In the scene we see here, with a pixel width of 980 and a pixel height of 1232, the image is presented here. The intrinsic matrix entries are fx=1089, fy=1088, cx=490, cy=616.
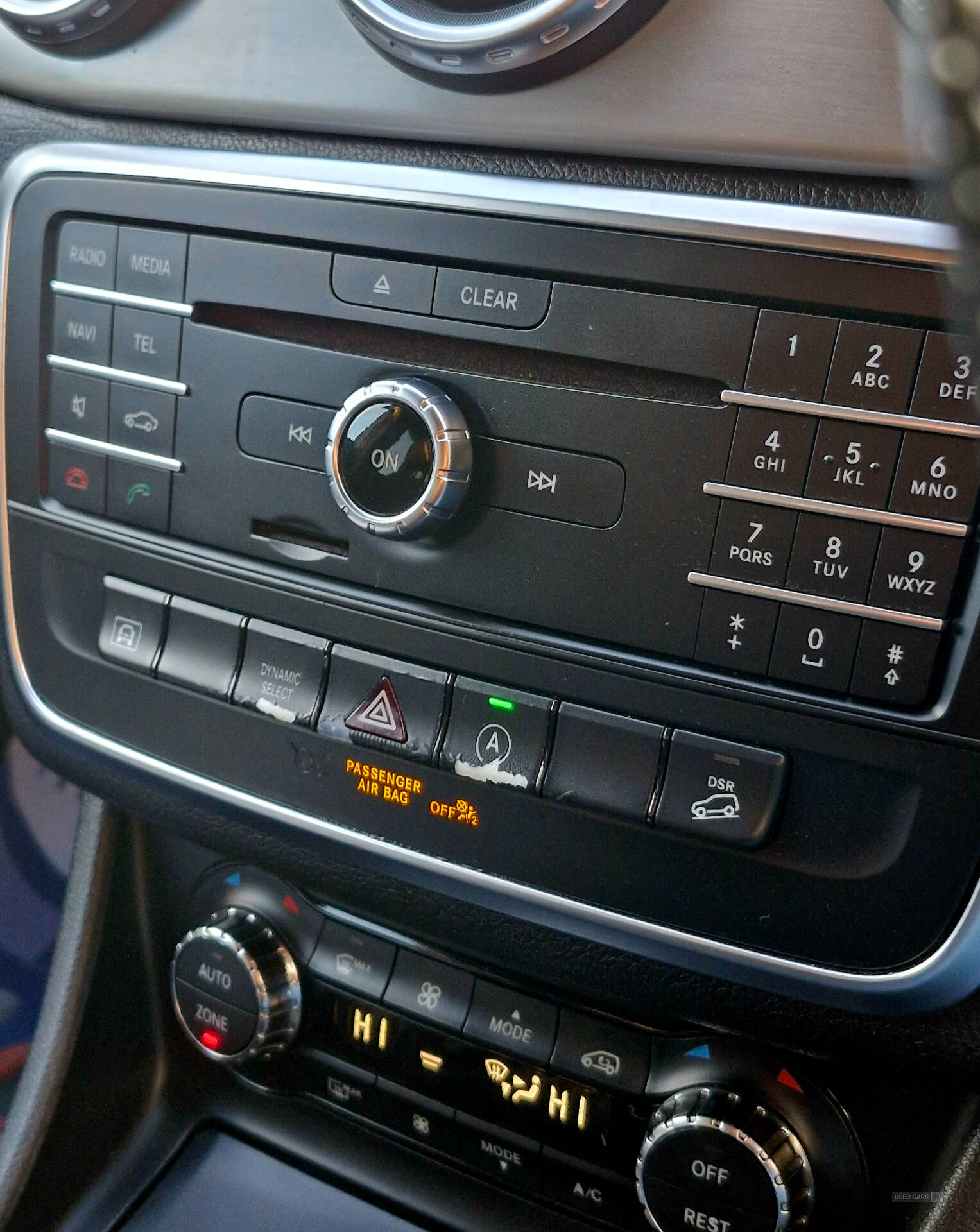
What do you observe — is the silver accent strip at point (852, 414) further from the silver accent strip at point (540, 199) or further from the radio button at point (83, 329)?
the radio button at point (83, 329)

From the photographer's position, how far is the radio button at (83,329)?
592 mm

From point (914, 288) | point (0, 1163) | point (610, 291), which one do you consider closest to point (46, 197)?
point (610, 291)

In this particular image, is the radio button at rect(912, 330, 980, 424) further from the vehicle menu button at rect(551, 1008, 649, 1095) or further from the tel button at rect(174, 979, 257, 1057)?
the tel button at rect(174, 979, 257, 1057)

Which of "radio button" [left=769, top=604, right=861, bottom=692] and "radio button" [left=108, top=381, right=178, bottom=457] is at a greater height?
"radio button" [left=108, top=381, right=178, bottom=457]

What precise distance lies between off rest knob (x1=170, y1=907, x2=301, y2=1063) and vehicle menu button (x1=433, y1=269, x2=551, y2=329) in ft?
1.24

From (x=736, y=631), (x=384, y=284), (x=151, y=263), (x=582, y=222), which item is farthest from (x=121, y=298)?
(x=736, y=631)

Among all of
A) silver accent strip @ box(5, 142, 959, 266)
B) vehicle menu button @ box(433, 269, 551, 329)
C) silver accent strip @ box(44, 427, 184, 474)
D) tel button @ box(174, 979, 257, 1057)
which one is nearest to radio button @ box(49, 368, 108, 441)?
silver accent strip @ box(44, 427, 184, 474)

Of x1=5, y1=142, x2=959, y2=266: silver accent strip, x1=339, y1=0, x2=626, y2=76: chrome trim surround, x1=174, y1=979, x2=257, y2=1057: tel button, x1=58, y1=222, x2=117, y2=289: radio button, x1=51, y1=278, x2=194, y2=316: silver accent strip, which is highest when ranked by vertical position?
x1=339, y1=0, x2=626, y2=76: chrome trim surround

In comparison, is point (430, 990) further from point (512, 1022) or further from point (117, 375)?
point (117, 375)

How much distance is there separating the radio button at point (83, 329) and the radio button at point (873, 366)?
0.38 m

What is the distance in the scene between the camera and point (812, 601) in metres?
0.46

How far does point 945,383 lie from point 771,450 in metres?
0.07

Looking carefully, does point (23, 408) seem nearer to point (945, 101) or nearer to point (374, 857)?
point (374, 857)

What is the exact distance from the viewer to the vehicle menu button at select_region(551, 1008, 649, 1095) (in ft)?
1.84
